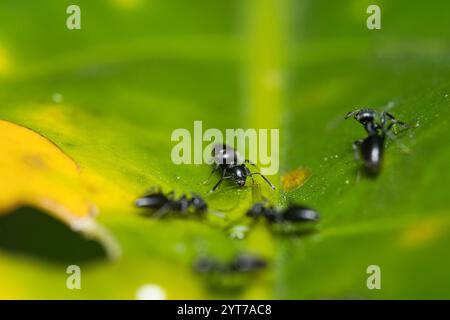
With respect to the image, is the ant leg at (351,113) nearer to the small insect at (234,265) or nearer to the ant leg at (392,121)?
the ant leg at (392,121)

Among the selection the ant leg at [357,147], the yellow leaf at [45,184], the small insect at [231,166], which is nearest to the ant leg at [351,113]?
the ant leg at [357,147]

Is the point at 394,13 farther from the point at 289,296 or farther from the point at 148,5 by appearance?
the point at 289,296

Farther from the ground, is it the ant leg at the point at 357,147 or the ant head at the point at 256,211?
the ant leg at the point at 357,147

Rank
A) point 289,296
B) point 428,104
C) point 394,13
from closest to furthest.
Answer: point 289,296 → point 428,104 → point 394,13

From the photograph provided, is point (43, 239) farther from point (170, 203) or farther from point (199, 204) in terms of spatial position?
point (199, 204)

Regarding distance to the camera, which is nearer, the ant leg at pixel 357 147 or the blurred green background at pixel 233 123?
the blurred green background at pixel 233 123

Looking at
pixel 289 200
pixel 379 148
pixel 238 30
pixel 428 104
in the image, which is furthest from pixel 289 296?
pixel 238 30

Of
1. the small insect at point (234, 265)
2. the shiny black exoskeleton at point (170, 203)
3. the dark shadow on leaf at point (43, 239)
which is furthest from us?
the shiny black exoskeleton at point (170, 203)
